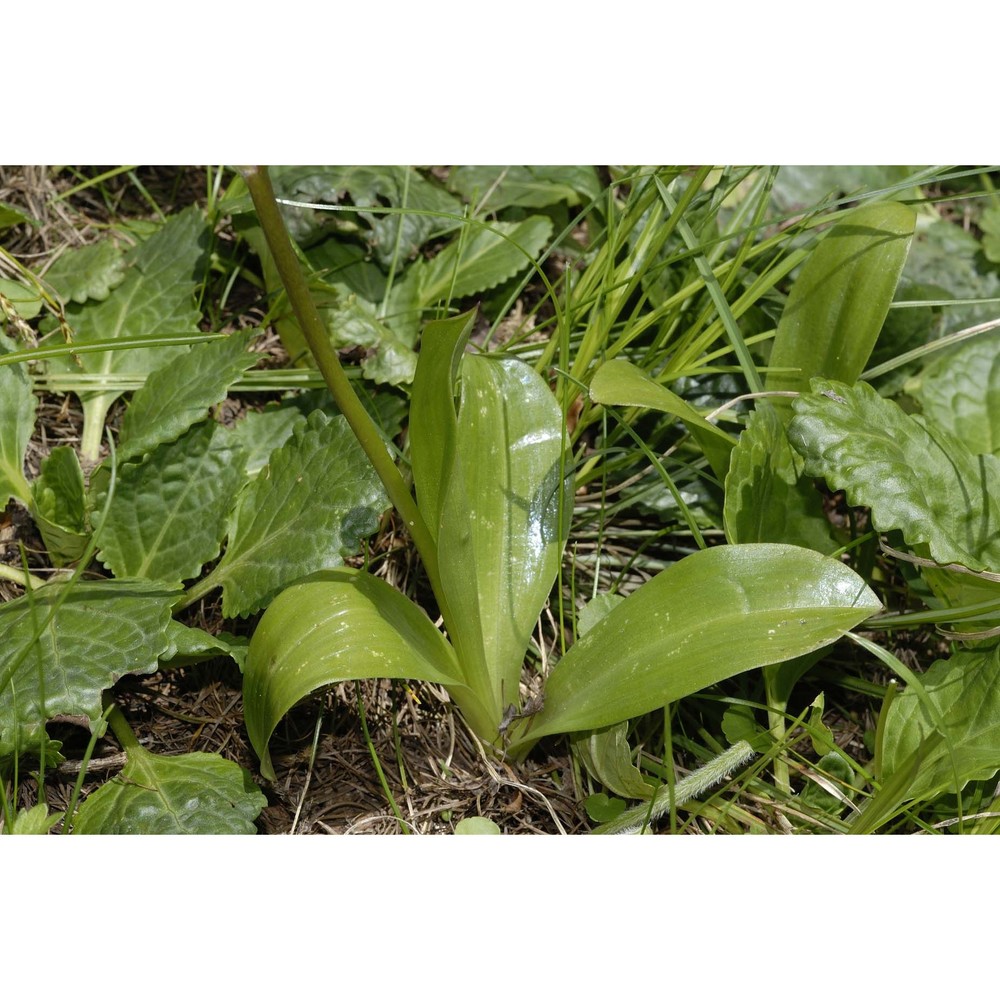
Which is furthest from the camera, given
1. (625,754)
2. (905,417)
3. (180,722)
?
(180,722)

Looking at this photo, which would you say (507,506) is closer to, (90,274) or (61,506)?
(61,506)

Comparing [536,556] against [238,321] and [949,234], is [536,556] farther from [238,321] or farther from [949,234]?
[949,234]

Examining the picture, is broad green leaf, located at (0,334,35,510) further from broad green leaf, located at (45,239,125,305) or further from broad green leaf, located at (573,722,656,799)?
broad green leaf, located at (573,722,656,799)

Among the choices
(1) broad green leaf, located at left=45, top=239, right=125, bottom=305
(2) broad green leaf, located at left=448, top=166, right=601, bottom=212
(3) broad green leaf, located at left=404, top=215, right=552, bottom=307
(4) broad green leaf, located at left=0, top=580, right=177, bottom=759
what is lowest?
(4) broad green leaf, located at left=0, top=580, right=177, bottom=759

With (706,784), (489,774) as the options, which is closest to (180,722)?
(489,774)

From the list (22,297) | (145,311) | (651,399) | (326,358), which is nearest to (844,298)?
(651,399)

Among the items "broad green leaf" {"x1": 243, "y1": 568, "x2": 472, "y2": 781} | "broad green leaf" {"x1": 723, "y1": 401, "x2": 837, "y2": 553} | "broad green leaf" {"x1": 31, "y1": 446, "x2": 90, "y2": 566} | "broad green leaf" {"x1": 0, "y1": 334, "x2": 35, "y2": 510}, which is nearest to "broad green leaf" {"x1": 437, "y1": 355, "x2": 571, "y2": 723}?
"broad green leaf" {"x1": 243, "y1": 568, "x2": 472, "y2": 781}
